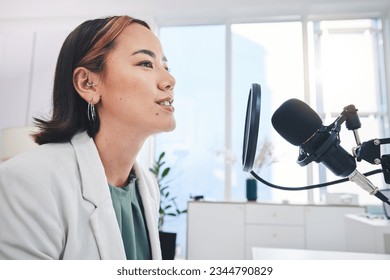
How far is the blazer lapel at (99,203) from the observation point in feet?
1.82

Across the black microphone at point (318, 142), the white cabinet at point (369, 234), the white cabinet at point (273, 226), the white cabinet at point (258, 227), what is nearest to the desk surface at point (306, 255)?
the white cabinet at point (369, 234)

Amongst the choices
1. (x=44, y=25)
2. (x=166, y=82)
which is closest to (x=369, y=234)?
(x=166, y=82)

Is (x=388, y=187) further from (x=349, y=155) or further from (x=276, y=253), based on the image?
(x=276, y=253)

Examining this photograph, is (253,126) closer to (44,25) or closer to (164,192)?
(44,25)

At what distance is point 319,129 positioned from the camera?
446 mm

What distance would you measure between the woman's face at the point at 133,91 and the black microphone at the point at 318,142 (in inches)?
11.2

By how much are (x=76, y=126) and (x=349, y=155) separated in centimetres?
56

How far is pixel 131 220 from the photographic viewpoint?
690 millimetres

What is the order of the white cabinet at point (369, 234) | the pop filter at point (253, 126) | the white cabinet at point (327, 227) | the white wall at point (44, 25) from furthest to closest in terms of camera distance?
the white cabinet at point (327, 227)
the white cabinet at point (369, 234)
the white wall at point (44, 25)
the pop filter at point (253, 126)

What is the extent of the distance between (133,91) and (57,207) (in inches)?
11.2

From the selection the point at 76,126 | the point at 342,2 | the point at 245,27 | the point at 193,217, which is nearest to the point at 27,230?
the point at 76,126

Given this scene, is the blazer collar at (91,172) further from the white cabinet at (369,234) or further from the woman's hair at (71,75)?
the white cabinet at (369,234)

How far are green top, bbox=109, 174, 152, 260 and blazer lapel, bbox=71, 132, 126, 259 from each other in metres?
0.06

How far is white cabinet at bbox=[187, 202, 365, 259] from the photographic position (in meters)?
1.82
